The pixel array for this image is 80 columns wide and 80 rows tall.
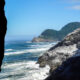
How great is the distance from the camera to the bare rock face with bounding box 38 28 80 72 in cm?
4416

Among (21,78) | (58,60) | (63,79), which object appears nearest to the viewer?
(63,79)

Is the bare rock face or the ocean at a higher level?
the bare rock face

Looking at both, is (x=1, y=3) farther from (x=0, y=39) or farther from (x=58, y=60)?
(x=58, y=60)

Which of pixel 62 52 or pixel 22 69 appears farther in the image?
pixel 62 52

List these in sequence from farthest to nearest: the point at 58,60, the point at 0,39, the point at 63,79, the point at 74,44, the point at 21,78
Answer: the point at 74,44
the point at 58,60
the point at 21,78
the point at 0,39
the point at 63,79

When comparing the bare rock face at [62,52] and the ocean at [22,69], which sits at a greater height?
the bare rock face at [62,52]

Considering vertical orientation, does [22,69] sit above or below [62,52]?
below

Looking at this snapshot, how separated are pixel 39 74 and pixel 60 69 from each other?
104 feet

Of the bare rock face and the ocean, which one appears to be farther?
the bare rock face

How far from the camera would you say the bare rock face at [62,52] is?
4416cm

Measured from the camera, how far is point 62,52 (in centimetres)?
4716

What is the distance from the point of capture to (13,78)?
35.5 m

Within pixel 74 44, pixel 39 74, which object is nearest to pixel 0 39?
pixel 39 74

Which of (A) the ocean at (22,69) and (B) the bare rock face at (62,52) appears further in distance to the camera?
(B) the bare rock face at (62,52)
